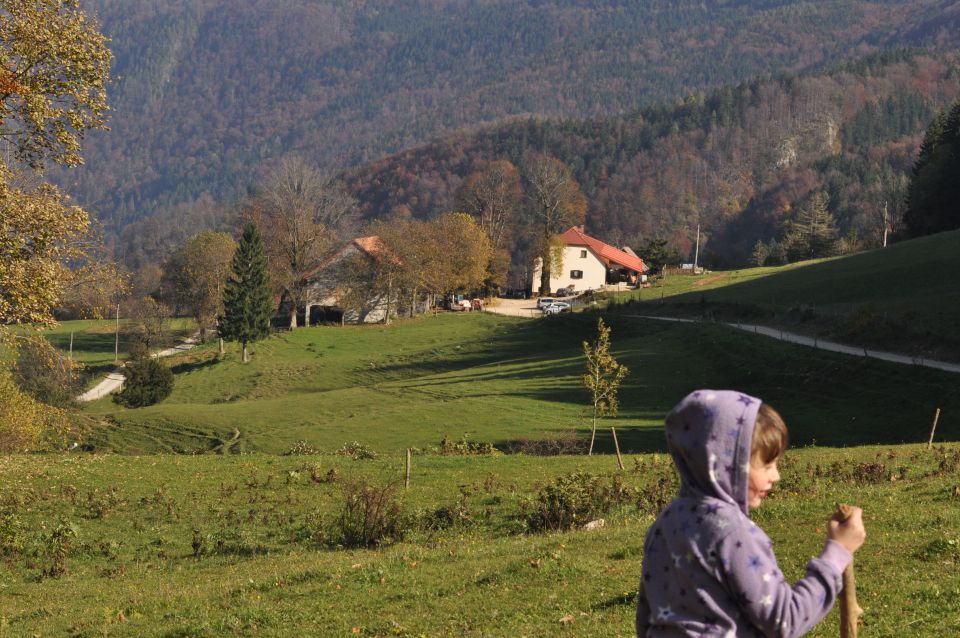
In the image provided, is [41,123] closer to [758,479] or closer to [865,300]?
[758,479]

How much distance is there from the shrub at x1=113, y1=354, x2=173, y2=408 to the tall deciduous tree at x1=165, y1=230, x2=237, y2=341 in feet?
116

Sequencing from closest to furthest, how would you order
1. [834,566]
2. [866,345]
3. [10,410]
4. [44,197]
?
[834,566]
[44,197]
[10,410]
[866,345]

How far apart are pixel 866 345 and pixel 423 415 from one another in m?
24.2

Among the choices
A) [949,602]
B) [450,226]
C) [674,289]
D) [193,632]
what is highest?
[450,226]

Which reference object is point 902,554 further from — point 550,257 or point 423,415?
point 550,257

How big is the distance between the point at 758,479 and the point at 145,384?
224 ft

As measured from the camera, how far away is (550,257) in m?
127

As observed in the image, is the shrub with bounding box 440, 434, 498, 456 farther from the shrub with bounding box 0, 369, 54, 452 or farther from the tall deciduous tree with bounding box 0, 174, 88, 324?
the tall deciduous tree with bounding box 0, 174, 88, 324

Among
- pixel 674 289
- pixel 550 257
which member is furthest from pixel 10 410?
pixel 550 257

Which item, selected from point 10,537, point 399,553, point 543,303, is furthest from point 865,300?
point 10,537

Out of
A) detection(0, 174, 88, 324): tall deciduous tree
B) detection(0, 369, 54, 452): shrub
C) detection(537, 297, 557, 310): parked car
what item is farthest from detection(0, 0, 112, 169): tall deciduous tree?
detection(537, 297, 557, 310): parked car

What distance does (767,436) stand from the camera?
4824mm

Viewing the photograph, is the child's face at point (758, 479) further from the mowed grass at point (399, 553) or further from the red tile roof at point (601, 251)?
the red tile roof at point (601, 251)

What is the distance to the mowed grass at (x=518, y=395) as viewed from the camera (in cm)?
4100
